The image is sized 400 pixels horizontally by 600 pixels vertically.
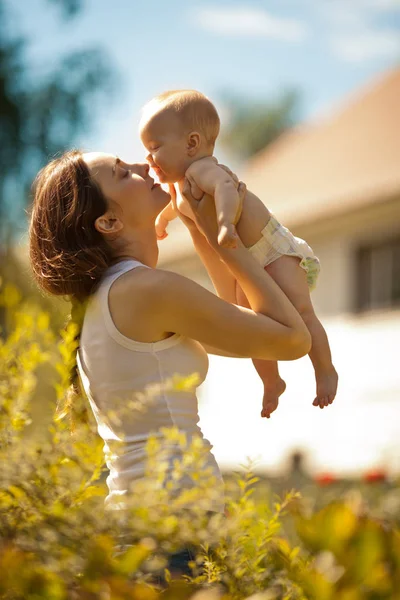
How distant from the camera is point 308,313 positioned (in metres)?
3.08

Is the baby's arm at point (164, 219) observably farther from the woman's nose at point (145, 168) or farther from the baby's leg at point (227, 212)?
the baby's leg at point (227, 212)

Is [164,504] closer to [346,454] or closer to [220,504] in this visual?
[220,504]

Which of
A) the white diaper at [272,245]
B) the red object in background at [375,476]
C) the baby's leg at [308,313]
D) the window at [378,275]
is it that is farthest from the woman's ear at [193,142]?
the window at [378,275]

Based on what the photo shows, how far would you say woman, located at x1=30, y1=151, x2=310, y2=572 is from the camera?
2.62m

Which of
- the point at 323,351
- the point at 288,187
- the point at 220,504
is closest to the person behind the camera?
the point at 220,504

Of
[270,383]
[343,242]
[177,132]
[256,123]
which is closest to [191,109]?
[177,132]

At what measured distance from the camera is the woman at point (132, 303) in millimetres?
2619

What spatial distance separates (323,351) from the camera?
3133mm

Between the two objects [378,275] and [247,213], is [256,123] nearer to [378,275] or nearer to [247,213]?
[378,275]

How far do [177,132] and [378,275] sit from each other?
13020 mm

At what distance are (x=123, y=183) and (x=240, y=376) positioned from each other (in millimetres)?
15280

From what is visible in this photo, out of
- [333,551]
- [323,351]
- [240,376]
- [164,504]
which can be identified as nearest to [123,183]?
[323,351]

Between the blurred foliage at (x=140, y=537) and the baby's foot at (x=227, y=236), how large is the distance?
0.51 m

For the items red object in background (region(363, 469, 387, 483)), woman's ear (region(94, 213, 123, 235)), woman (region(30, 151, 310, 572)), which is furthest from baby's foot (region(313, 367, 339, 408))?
red object in background (region(363, 469, 387, 483))
